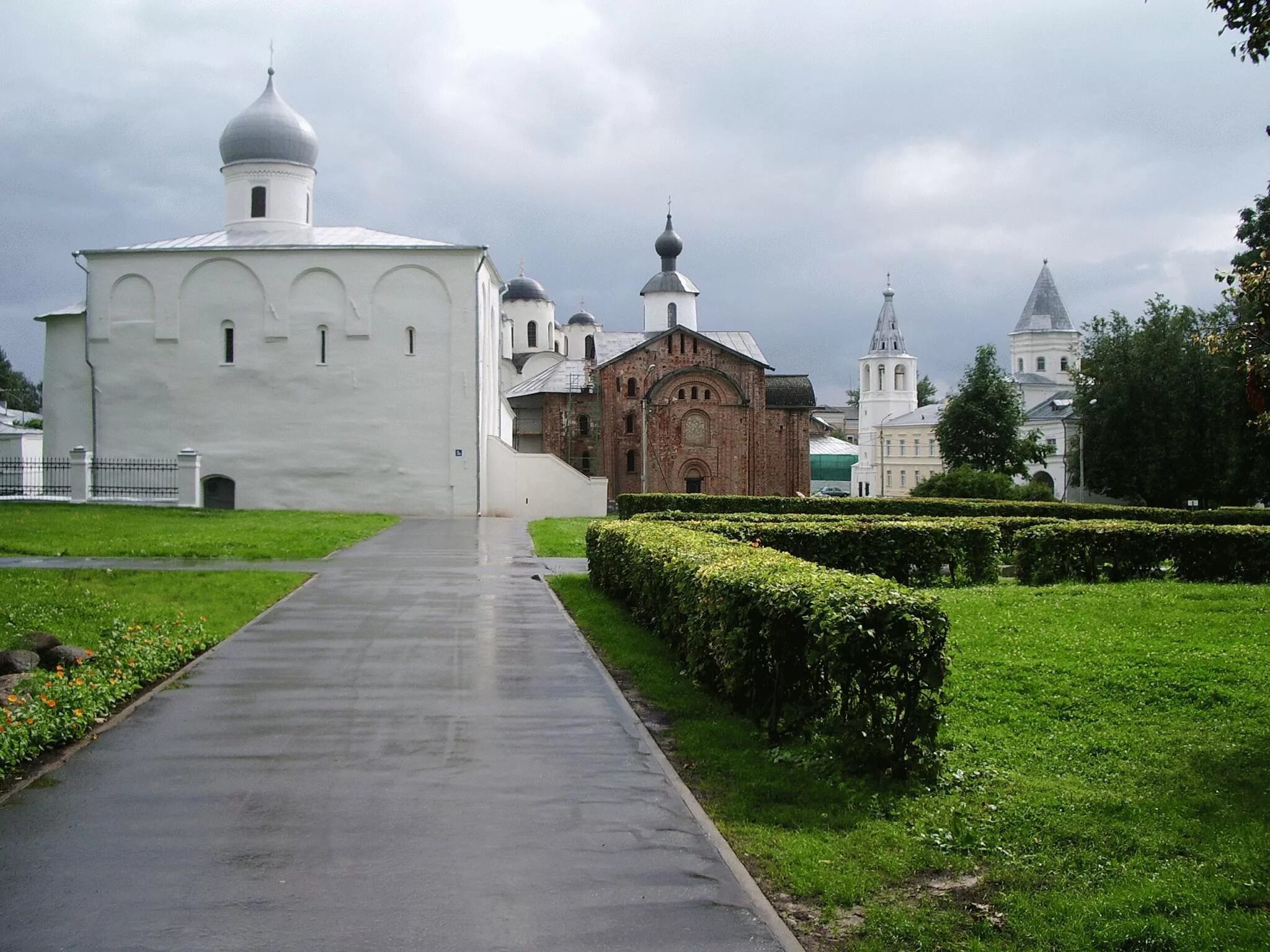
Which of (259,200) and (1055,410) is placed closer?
(259,200)

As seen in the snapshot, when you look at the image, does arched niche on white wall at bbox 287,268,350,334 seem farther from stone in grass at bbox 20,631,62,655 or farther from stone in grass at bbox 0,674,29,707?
stone in grass at bbox 0,674,29,707

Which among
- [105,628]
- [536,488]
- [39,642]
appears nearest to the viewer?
[39,642]

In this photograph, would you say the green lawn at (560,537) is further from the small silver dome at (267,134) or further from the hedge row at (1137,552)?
the small silver dome at (267,134)

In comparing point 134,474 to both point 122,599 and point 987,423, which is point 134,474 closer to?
point 122,599

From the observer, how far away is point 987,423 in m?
56.7

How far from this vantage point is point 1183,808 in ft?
18.1

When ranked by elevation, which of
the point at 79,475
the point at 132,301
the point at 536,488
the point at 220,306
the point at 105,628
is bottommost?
the point at 105,628

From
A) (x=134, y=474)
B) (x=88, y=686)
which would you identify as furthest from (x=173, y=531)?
(x=134, y=474)

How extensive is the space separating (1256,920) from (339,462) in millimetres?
35199

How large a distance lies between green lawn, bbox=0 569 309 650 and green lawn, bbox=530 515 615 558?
561cm

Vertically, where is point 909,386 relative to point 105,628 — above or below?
above

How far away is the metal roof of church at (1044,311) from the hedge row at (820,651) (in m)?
93.0

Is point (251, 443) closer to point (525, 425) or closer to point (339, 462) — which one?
point (339, 462)

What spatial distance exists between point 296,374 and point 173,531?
52.8 ft
